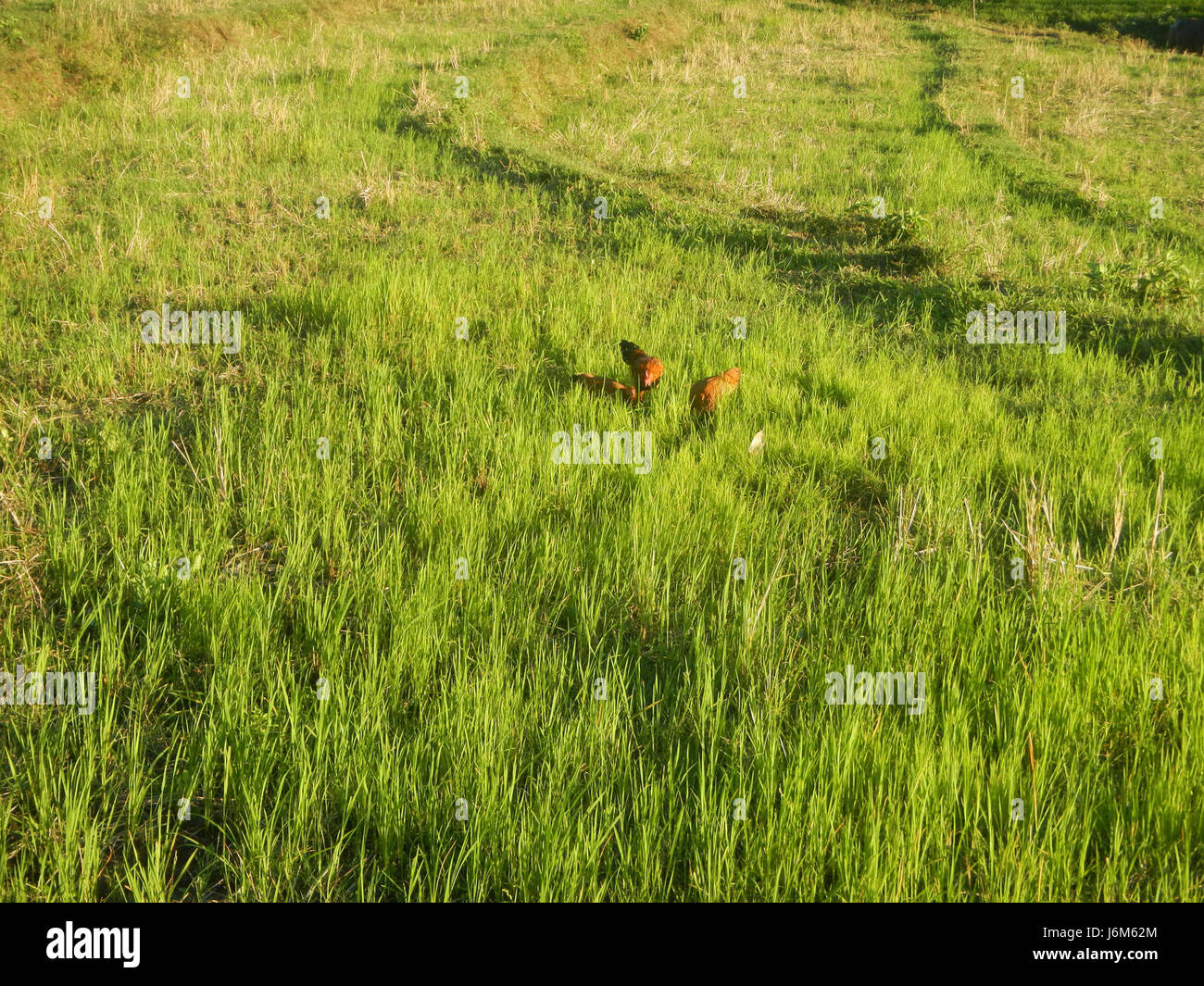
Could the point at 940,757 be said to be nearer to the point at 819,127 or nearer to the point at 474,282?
the point at 474,282

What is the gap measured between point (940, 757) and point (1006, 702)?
0.38 metres

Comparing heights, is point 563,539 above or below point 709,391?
below

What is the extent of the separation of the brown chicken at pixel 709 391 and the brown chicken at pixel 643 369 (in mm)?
227

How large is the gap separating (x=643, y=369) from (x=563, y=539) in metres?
1.47

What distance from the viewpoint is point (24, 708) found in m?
2.53

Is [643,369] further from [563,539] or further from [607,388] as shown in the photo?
[563,539]

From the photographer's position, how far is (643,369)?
457 centimetres

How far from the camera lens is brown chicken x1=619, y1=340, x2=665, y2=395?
4562mm

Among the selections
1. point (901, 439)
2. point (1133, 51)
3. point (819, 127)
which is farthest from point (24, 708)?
point (1133, 51)

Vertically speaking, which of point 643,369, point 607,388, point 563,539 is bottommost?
point 563,539

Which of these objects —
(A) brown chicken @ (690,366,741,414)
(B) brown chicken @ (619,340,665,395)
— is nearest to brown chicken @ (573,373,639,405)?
(B) brown chicken @ (619,340,665,395)

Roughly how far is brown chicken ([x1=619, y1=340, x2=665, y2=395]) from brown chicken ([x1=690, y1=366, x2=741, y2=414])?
8.9 inches

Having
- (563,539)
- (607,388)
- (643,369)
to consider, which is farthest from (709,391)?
(563,539)

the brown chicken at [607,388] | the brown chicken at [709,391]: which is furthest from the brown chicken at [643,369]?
the brown chicken at [709,391]
